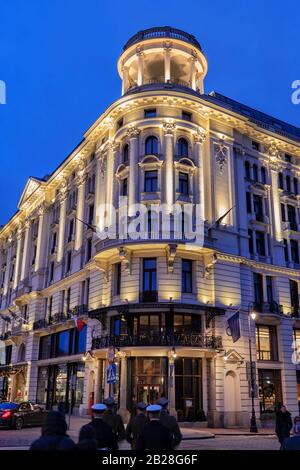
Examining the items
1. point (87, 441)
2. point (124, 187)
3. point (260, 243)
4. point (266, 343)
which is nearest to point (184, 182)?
point (124, 187)

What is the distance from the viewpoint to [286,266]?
134 feet

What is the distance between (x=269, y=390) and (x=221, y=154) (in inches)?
773

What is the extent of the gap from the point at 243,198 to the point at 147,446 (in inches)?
1367

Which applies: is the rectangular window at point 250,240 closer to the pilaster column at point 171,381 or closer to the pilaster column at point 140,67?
the pilaster column at point 171,381

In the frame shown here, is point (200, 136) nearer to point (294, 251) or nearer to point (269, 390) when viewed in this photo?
point (294, 251)

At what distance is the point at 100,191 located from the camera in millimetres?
41000

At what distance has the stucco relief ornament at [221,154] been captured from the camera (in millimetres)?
39875

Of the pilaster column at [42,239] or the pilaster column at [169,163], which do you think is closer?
the pilaster column at [169,163]

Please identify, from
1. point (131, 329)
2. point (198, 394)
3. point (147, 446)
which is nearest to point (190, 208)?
point (131, 329)

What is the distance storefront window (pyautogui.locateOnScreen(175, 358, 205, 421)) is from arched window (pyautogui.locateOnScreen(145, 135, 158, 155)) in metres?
16.0

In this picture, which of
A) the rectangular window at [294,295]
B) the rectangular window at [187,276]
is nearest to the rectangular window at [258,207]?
the rectangular window at [294,295]

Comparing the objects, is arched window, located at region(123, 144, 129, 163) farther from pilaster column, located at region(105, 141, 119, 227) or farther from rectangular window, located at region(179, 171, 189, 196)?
rectangular window, located at region(179, 171, 189, 196)

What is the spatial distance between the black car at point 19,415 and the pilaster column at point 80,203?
17.6 m

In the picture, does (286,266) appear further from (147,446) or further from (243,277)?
(147,446)
